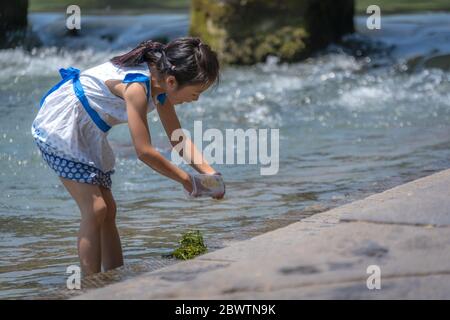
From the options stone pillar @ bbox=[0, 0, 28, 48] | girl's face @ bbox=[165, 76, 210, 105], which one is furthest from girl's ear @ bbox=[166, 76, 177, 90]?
stone pillar @ bbox=[0, 0, 28, 48]

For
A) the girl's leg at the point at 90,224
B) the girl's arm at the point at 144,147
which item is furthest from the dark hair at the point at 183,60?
the girl's leg at the point at 90,224

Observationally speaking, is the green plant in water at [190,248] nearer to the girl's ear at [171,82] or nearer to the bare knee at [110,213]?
the bare knee at [110,213]

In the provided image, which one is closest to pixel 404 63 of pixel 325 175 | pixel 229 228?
pixel 325 175

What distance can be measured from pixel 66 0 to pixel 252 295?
54.0ft

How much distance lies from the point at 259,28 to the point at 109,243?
29.2ft

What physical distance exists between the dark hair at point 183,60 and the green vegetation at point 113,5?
13.3 m

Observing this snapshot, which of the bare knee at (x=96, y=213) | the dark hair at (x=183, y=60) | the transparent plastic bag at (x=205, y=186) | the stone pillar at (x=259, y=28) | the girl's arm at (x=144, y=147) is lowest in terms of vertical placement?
the bare knee at (x=96, y=213)

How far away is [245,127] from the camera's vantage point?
375 inches

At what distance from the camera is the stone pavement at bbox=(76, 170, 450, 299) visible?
338 centimetres

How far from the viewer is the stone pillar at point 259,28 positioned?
43.3ft

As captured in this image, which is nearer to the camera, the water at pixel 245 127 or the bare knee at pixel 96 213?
the bare knee at pixel 96 213

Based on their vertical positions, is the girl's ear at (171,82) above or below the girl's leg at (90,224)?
above

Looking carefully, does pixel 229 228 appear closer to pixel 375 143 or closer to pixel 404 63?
pixel 375 143

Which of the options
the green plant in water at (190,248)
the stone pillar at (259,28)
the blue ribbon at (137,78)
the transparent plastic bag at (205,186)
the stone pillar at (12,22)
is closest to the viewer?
the transparent plastic bag at (205,186)
